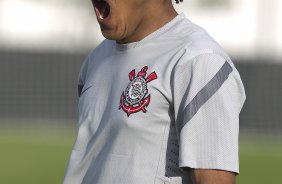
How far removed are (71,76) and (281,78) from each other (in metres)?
3.69

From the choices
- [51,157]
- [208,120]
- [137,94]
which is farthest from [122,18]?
[51,157]

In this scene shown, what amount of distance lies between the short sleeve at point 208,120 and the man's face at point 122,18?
1.24 ft

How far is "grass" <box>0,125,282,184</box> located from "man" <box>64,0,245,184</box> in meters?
8.71

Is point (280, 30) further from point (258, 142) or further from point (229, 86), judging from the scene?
point (229, 86)

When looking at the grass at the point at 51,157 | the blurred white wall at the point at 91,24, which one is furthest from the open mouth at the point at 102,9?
the blurred white wall at the point at 91,24

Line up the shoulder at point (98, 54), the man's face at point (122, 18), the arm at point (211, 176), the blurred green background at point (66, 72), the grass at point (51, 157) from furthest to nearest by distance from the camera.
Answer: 1. the blurred green background at point (66, 72)
2. the grass at point (51, 157)
3. the shoulder at point (98, 54)
4. the man's face at point (122, 18)
5. the arm at point (211, 176)

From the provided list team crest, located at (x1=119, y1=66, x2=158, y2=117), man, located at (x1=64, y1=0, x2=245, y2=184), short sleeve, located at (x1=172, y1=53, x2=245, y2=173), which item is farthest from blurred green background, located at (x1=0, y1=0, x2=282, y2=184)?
short sleeve, located at (x1=172, y1=53, x2=245, y2=173)

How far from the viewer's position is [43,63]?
18.8 metres

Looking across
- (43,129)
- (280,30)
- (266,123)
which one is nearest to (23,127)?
(43,129)

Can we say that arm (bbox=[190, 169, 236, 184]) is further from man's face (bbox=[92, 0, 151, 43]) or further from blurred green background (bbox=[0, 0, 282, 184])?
blurred green background (bbox=[0, 0, 282, 184])

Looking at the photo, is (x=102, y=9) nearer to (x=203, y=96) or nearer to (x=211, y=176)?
(x=203, y=96)

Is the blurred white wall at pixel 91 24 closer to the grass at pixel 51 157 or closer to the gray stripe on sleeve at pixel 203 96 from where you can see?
the grass at pixel 51 157

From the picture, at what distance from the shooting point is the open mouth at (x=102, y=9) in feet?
12.4

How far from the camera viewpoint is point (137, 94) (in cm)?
362
